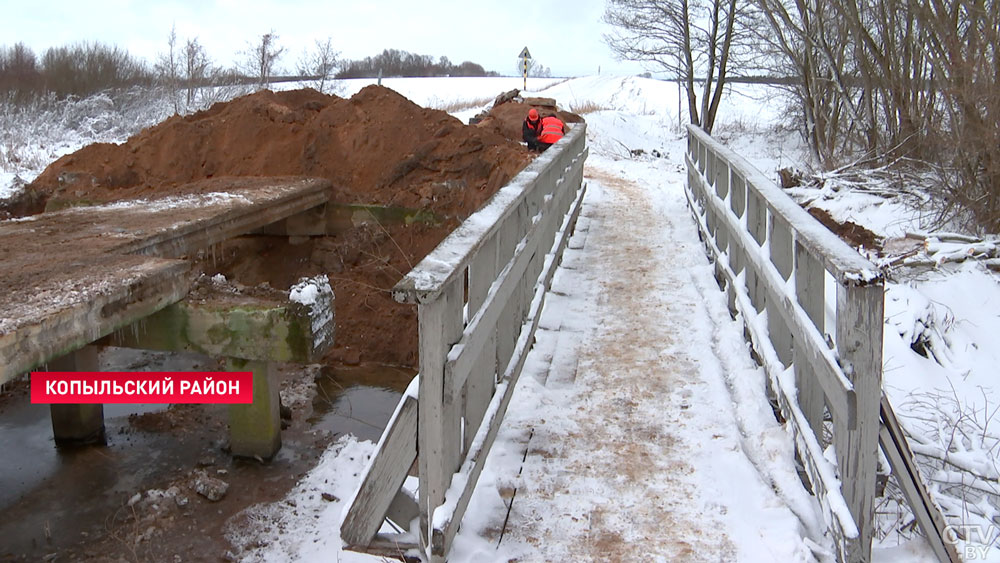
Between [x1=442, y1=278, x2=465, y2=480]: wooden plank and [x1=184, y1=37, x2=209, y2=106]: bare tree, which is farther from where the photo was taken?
[x1=184, y1=37, x2=209, y2=106]: bare tree

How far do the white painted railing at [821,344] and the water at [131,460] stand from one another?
3.51m

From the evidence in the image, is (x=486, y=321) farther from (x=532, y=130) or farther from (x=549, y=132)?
(x=532, y=130)

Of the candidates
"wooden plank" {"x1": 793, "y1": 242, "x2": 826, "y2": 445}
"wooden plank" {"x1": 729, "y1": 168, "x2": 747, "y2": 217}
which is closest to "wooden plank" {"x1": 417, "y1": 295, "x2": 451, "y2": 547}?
"wooden plank" {"x1": 793, "y1": 242, "x2": 826, "y2": 445}

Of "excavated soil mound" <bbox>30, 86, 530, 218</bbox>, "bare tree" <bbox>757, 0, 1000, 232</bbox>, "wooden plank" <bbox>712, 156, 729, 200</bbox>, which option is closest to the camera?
"wooden plank" <bbox>712, 156, 729, 200</bbox>

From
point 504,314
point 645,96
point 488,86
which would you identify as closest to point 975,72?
point 504,314

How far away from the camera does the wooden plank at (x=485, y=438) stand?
322 centimetres

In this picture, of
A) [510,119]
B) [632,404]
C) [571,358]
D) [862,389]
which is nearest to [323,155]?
[510,119]

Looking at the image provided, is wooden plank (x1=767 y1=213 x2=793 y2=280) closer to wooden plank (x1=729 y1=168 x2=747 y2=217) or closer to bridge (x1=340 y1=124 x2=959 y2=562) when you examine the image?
bridge (x1=340 y1=124 x2=959 y2=562)

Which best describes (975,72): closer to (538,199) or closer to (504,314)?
(538,199)

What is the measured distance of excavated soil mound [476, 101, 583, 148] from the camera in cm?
1686

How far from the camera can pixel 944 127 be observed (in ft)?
33.0

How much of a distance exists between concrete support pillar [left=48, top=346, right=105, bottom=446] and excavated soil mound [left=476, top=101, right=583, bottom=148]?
33.0 feet

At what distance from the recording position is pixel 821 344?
127 inches

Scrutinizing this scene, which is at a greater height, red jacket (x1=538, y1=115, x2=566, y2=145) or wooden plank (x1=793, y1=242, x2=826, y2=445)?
red jacket (x1=538, y1=115, x2=566, y2=145)
